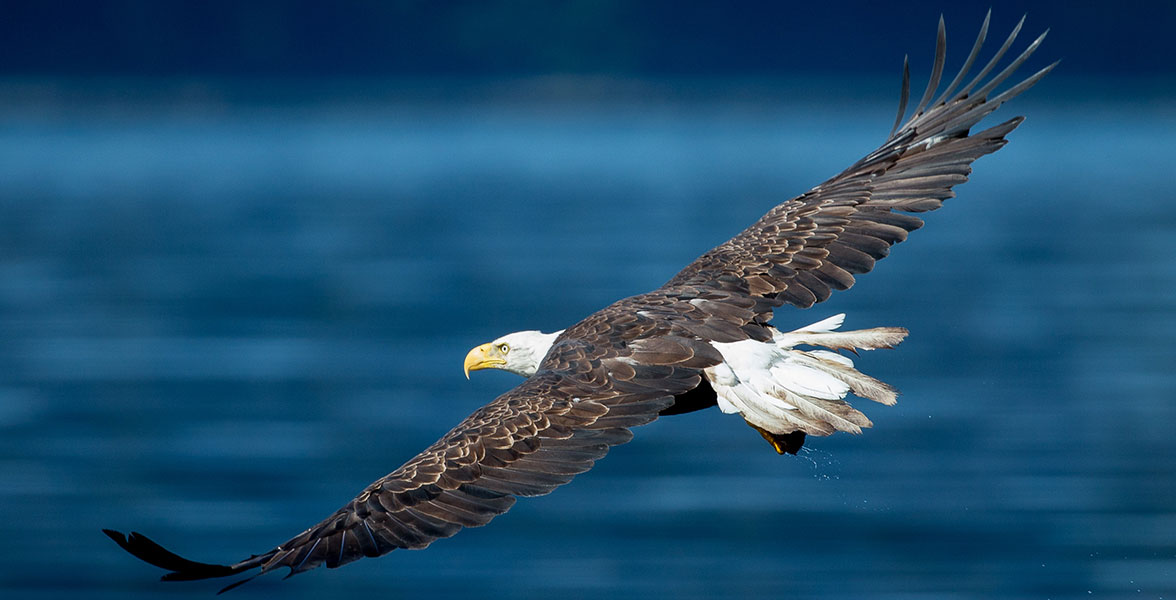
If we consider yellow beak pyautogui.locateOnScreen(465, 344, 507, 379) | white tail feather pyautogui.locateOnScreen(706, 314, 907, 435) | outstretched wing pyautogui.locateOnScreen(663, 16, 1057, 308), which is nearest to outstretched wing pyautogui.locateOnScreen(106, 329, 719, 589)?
white tail feather pyautogui.locateOnScreen(706, 314, 907, 435)

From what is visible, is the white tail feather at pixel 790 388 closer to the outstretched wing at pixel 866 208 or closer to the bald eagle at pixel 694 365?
the bald eagle at pixel 694 365

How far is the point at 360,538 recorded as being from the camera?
5.15 metres

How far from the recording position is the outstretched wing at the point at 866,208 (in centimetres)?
665

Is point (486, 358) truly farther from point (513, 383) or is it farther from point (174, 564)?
point (513, 383)

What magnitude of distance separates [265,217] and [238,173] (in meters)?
13.9

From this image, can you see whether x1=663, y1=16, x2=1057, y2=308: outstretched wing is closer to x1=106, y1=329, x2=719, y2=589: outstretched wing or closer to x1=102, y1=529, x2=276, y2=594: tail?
x1=106, y1=329, x2=719, y2=589: outstretched wing

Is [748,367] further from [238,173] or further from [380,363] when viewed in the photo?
[238,173]

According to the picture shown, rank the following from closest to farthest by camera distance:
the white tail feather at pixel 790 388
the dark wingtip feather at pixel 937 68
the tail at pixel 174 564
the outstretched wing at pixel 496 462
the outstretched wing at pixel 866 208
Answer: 1. the tail at pixel 174 564
2. the outstretched wing at pixel 496 462
3. the white tail feather at pixel 790 388
4. the outstretched wing at pixel 866 208
5. the dark wingtip feather at pixel 937 68

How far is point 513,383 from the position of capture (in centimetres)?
1232

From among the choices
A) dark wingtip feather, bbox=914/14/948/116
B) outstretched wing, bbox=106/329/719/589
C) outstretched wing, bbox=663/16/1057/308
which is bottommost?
outstretched wing, bbox=106/329/719/589

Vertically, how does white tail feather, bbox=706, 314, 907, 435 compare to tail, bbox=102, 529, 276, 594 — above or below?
above

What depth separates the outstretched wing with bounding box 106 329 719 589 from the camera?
5.14 meters

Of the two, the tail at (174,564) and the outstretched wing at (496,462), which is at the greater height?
the outstretched wing at (496,462)

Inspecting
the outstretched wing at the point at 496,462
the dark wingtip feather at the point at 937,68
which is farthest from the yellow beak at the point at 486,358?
the dark wingtip feather at the point at 937,68
